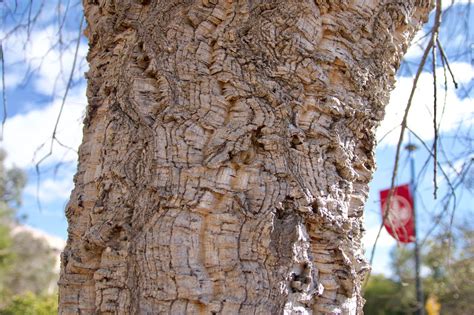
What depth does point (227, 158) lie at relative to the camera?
4.50 feet

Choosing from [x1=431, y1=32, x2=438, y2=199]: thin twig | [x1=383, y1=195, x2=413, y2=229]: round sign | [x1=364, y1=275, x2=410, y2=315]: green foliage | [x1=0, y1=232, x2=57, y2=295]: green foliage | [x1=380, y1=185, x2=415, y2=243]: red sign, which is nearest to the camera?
[x1=431, y1=32, x2=438, y2=199]: thin twig

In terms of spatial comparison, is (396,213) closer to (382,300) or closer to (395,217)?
(395,217)

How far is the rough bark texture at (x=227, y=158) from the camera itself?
4.29 ft

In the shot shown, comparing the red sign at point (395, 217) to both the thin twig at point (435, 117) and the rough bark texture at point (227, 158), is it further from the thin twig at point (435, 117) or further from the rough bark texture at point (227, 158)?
the rough bark texture at point (227, 158)

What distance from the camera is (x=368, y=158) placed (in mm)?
1696

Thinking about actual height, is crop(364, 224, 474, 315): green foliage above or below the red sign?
above

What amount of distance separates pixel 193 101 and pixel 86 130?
1.46 ft

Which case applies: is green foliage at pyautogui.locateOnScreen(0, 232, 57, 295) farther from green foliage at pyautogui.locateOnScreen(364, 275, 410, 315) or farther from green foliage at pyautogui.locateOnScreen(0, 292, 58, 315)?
green foliage at pyautogui.locateOnScreen(0, 292, 58, 315)

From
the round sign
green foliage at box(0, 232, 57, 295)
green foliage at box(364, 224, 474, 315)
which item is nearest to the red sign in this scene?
the round sign

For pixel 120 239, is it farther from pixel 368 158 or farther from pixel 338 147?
pixel 368 158

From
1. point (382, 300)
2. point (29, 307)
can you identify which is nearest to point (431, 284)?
point (382, 300)

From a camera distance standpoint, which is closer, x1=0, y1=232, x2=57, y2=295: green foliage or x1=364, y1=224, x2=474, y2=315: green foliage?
x1=364, y1=224, x2=474, y2=315: green foliage

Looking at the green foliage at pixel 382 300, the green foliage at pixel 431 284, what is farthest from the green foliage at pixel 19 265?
the green foliage at pixel 382 300

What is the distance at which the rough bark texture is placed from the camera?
4.29 feet
